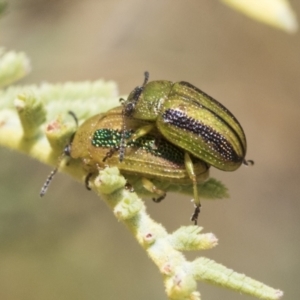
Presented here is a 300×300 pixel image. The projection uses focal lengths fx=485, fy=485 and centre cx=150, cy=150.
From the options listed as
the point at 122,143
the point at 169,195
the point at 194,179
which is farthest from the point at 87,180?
the point at 169,195

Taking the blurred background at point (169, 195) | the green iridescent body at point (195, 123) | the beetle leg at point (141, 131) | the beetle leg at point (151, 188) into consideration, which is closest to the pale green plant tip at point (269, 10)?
the green iridescent body at point (195, 123)

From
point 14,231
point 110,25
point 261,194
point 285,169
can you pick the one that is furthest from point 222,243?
point 110,25

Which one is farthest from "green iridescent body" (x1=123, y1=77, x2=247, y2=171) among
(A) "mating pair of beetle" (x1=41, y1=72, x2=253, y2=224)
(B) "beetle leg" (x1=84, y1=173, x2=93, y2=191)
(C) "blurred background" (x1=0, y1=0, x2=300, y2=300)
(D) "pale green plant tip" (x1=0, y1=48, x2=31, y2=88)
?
(C) "blurred background" (x1=0, y1=0, x2=300, y2=300)

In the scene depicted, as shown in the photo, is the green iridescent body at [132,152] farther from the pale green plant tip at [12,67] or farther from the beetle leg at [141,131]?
the pale green plant tip at [12,67]

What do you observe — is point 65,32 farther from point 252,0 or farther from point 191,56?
point 252,0

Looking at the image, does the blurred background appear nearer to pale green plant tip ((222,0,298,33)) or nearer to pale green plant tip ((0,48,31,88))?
pale green plant tip ((0,48,31,88))

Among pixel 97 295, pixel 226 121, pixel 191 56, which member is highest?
pixel 191 56

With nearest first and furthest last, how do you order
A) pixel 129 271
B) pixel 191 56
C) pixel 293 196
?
1. pixel 129 271
2. pixel 293 196
3. pixel 191 56

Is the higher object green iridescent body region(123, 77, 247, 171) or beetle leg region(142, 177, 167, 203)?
green iridescent body region(123, 77, 247, 171)
